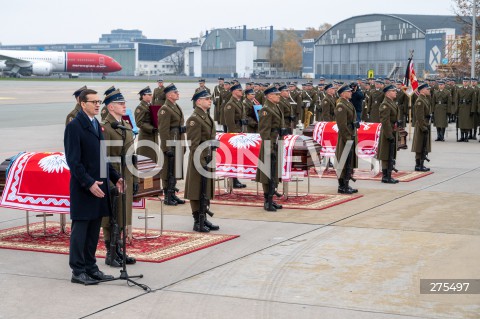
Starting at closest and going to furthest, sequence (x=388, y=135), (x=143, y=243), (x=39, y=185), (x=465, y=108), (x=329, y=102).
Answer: (x=143, y=243) → (x=39, y=185) → (x=388, y=135) → (x=329, y=102) → (x=465, y=108)

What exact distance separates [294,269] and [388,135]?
771cm

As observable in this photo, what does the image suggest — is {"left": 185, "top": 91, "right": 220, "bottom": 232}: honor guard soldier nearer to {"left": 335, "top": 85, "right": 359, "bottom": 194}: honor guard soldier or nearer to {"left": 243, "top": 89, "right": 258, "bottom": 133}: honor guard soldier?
{"left": 335, "top": 85, "right": 359, "bottom": 194}: honor guard soldier

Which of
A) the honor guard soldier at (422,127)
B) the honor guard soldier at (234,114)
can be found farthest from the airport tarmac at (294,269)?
the honor guard soldier at (234,114)

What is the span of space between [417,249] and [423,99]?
844cm

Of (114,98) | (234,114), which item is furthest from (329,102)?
(114,98)

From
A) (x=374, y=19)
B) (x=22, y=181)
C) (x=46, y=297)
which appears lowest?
(x=46, y=297)

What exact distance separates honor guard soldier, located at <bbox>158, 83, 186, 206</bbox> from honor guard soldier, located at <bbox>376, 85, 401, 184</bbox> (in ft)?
14.8

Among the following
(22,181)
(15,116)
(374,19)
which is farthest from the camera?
(374,19)

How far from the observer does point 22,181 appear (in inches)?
404

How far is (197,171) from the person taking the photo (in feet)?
35.6

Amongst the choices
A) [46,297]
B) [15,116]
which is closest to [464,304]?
[46,297]

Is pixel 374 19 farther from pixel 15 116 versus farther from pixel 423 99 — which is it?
pixel 423 99

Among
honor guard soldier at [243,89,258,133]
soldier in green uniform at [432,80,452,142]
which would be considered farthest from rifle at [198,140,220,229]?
soldier in green uniform at [432,80,452,142]

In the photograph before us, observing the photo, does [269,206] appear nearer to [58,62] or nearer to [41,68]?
[41,68]
